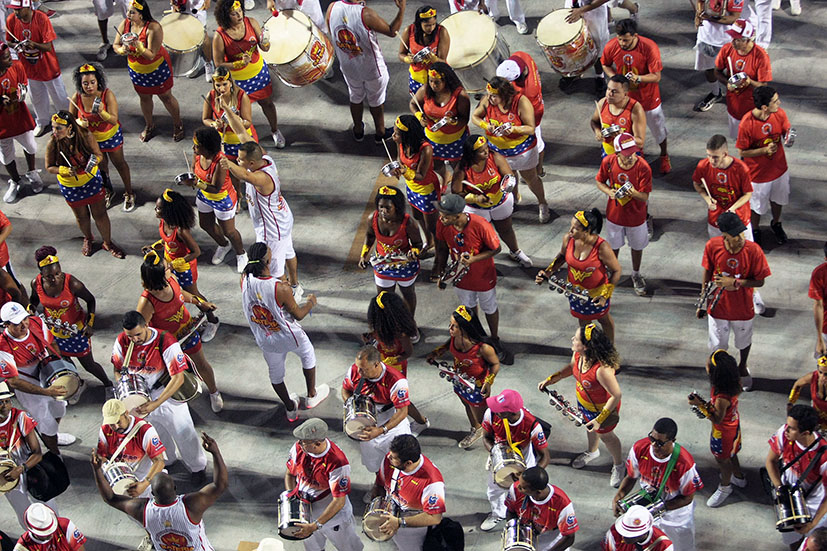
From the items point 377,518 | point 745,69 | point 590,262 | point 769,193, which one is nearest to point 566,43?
point 745,69

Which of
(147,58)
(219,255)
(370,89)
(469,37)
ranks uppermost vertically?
(469,37)

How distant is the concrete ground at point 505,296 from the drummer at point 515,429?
1.03m

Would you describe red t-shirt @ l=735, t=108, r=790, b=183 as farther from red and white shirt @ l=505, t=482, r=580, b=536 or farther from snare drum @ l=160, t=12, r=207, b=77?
snare drum @ l=160, t=12, r=207, b=77

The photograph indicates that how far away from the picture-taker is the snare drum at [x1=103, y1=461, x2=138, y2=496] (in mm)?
8734

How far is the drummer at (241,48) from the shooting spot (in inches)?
482

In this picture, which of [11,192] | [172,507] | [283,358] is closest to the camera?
[172,507]

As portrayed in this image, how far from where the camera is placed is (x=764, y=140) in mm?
10875

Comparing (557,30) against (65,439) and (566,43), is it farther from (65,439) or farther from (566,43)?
(65,439)

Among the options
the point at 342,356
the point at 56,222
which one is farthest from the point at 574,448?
the point at 56,222

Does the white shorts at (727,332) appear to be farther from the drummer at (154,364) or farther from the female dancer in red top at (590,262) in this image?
the drummer at (154,364)

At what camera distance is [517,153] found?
37.9ft

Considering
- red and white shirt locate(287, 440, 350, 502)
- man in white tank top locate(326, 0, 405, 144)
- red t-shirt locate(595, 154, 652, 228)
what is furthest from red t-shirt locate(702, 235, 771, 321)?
man in white tank top locate(326, 0, 405, 144)

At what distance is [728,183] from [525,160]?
6.64 feet

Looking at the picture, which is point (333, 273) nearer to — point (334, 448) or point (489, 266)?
point (489, 266)
